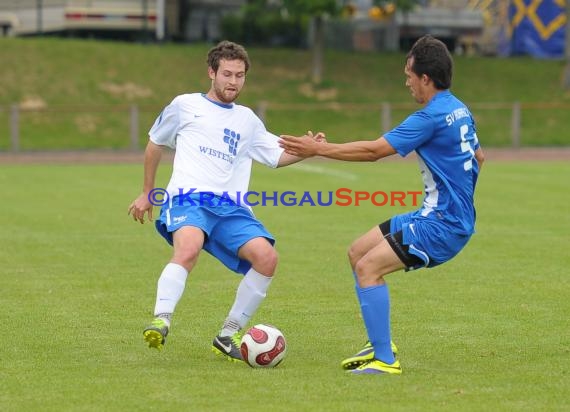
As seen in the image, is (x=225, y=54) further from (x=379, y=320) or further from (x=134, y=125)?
(x=134, y=125)

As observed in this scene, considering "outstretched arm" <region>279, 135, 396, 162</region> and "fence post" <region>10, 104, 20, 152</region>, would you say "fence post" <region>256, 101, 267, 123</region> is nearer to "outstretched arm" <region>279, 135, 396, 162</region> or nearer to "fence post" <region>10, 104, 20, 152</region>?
"fence post" <region>10, 104, 20, 152</region>

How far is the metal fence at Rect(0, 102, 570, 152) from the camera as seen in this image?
34625 millimetres

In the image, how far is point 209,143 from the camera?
25.8ft

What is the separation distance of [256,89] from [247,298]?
32473 mm

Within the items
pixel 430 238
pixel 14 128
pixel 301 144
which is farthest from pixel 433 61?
pixel 14 128

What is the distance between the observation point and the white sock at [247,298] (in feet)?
25.5

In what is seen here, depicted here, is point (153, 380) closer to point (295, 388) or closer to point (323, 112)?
point (295, 388)

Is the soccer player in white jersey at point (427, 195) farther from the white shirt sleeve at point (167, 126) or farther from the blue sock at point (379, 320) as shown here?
the white shirt sleeve at point (167, 126)

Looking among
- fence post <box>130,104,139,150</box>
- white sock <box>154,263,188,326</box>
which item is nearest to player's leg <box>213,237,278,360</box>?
white sock <box>154,263,188,326</box>

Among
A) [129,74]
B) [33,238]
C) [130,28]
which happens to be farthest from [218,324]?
[130,28]

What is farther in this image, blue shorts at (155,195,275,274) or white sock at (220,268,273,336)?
white sock at (220,268,273,336)

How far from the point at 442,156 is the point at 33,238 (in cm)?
860

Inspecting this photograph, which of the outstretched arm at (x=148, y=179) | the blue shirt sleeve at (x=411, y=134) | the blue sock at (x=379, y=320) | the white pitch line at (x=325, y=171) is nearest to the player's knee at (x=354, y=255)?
the blue sock at (x=379, y=320)

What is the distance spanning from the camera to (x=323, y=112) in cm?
3791
